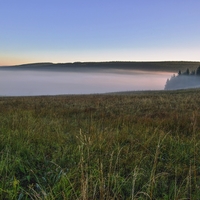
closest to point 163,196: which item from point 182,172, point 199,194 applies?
point 199,194

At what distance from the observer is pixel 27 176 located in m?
2.72

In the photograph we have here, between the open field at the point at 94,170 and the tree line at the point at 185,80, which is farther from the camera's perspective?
the tree line at the point at 185,80

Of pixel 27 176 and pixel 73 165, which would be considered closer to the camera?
pixel 27 176

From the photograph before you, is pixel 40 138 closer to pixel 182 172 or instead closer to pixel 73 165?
pixel 73 165

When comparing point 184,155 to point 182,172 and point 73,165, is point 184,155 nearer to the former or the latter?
point 182,172

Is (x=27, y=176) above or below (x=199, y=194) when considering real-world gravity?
above

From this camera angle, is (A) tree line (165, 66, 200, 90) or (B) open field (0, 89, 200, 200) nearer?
(B) open field (0, 89, 200, 200)

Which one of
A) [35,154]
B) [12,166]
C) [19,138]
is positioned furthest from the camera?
[19,138]

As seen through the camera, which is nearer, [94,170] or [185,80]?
[94,170]

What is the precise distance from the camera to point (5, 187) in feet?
8.04

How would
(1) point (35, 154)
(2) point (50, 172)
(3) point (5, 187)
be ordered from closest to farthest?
(3) point (5, 187) → (2) point (50, 172) → (1) point (35, 154)

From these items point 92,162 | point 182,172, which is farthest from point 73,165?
point 182,172

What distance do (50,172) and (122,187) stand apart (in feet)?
3.17

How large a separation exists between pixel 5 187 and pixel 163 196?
187cm
